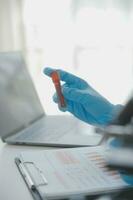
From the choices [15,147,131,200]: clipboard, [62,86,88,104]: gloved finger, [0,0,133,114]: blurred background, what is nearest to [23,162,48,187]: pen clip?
[15,147,131,200]: clipboard

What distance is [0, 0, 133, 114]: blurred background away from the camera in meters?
2.04

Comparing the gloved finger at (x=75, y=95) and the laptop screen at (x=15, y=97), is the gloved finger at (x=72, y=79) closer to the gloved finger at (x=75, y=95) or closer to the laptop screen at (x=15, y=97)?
the gloved finger at (x=75, y=95)

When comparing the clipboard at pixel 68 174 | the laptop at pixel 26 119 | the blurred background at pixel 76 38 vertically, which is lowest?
the blurred background at pixel 76 38

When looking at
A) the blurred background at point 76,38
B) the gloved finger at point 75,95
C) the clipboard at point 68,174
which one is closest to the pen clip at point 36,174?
the clipboard at point 68,174

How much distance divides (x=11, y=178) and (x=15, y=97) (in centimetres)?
37

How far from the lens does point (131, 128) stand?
0.39 meters

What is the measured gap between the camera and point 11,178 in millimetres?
581

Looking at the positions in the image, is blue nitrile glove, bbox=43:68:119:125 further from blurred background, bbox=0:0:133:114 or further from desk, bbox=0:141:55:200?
blurred background, bbox=0:0:133:114

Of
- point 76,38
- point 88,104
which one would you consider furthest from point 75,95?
point 76,38

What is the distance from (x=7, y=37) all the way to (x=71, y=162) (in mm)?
1590

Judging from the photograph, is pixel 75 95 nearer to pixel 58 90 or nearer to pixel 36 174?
pixel 58 90

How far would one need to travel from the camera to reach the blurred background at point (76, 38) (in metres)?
2.04

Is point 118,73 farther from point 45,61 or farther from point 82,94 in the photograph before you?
point 82,94

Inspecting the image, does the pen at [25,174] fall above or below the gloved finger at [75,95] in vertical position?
below
